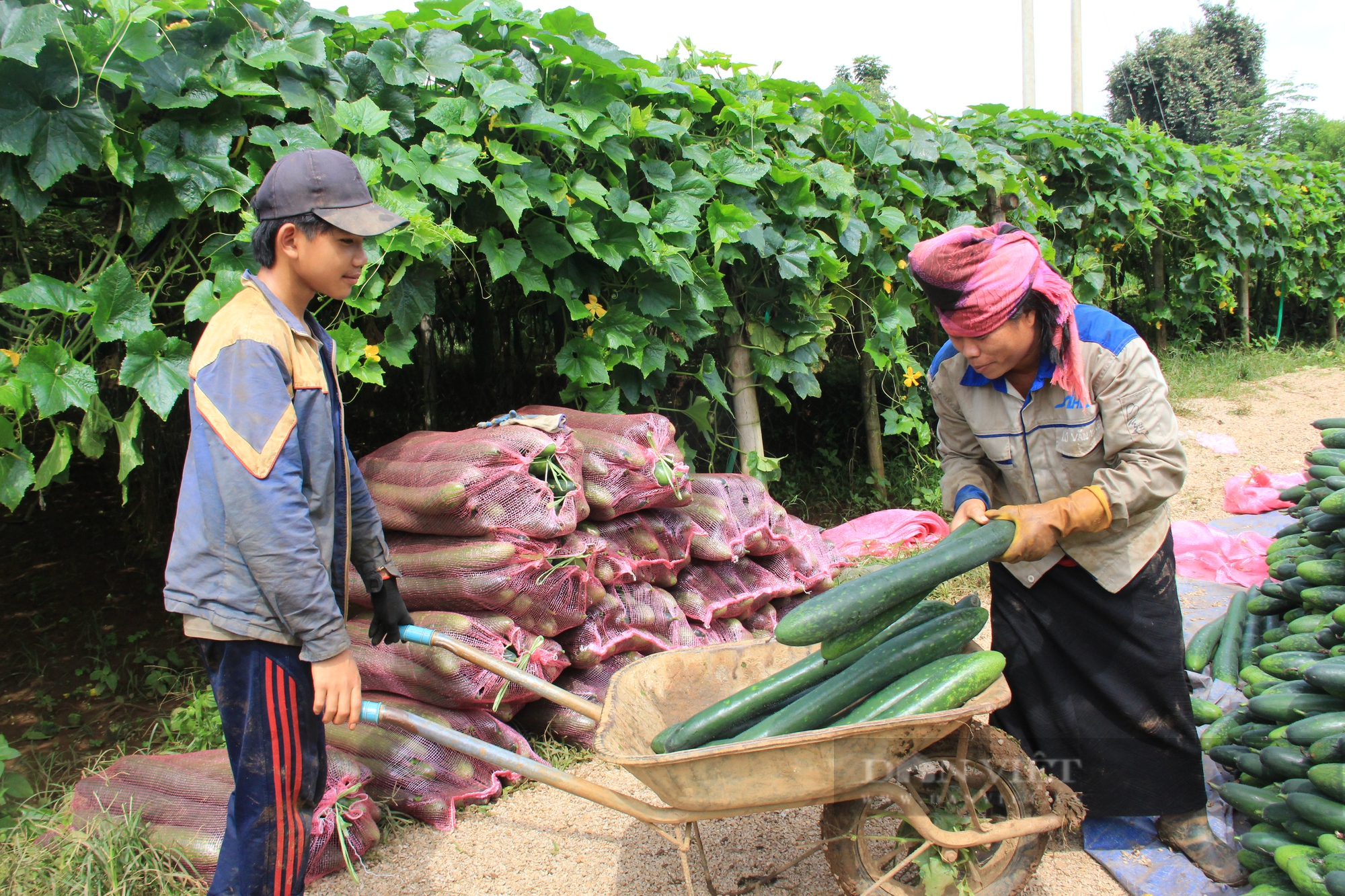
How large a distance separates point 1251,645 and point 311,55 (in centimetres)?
457

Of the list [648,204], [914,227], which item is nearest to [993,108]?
[914,227]

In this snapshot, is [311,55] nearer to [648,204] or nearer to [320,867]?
[648,204]

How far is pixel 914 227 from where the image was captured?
18.2 ft

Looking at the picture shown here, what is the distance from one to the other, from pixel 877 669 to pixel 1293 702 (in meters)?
1.43

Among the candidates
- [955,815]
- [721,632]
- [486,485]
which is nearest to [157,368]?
[486,485]

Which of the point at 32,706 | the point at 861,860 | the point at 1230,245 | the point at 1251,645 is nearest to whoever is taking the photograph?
the point at 861,860

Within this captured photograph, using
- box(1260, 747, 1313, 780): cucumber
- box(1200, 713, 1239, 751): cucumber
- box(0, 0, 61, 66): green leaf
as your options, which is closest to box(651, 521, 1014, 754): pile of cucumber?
box(1260, 747, 1313, 780): cucumber

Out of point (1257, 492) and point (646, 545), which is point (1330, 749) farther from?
point (1257, 492)

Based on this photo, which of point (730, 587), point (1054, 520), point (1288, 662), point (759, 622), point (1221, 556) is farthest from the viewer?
point (1221, 556)

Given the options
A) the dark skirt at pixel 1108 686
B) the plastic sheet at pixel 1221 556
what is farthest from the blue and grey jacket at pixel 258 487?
the plastic sheet at pixel 1221 556

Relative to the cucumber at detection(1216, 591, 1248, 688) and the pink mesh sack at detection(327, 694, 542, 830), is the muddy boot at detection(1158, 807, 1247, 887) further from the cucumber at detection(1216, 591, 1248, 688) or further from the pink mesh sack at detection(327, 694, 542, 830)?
the pink mesh sack at detection(327, 694, 542, 830)

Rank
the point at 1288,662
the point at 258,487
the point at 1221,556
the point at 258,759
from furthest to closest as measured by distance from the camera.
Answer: the point at 1221,556, the point at 1288,662, the point at 258,759, the point at 258,487

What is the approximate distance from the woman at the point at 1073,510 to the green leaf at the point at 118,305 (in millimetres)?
2660

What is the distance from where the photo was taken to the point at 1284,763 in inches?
98.8
